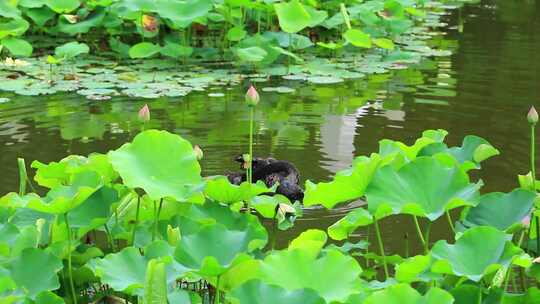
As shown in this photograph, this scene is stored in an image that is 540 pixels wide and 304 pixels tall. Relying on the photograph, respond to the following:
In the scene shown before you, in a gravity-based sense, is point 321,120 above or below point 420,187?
below

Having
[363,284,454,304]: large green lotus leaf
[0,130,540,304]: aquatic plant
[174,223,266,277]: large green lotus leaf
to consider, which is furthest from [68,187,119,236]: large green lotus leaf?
[363,284,454,304]: large green lotus leaf

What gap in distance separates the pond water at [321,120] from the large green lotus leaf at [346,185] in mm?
1274

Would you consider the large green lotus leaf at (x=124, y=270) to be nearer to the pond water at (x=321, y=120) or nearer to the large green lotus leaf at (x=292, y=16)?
the pond water at (x=321, y=120)

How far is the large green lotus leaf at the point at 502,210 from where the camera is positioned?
2.31 meters

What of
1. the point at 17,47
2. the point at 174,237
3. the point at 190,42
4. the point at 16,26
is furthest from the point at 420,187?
the point at 190,42

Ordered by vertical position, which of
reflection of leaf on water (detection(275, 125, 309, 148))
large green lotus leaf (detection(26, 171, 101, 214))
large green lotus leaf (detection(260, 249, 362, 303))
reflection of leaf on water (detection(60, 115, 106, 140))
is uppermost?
large green lotus leaf (detection(26, 171, 101, 214))

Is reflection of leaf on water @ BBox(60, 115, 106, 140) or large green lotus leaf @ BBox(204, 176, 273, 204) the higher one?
large green lotus leaf @ BBox(204, 176, 273, 204)

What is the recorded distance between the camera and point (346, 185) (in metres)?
2.27

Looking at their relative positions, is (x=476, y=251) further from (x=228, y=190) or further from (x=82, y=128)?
(x=82, y=128)

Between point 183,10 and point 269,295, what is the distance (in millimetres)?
4378

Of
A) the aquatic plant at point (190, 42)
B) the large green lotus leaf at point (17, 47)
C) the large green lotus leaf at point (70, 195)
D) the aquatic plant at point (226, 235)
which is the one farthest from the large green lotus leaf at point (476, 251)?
the large green lotus leaf at point (17, 47)

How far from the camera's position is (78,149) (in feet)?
15.1

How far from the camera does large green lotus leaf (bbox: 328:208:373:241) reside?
7.62 feet

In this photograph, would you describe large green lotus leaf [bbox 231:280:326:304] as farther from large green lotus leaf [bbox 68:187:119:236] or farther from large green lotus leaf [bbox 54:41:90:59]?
large green lotus leaf [bbox 54:41:90:59]
